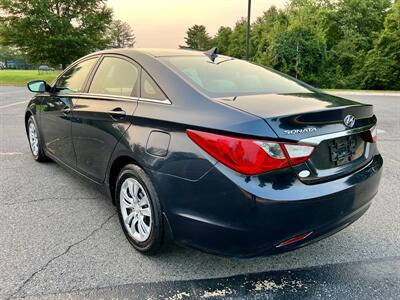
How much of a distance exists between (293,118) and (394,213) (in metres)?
2.14

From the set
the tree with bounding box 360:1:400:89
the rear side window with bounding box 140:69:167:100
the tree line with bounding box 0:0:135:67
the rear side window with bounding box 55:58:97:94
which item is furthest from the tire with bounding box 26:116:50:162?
the tree with bounding box 360:1:400:89

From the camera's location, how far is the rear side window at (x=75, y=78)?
3629 millimetres

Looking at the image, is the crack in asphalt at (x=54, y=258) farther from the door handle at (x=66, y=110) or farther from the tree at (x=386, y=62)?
the tree at (x=386, y=62)

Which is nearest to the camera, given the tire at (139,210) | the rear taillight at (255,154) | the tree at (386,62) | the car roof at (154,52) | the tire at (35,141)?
the rear taillight at (255,154)

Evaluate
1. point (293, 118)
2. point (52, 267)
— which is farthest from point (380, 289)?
point (52, 267)

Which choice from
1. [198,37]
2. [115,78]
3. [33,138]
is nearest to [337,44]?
[33,138]

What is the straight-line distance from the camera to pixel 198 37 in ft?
282

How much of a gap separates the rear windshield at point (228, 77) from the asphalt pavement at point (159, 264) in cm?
128

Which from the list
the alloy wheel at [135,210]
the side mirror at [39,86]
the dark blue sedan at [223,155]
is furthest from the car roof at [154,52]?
the side mirror at [39,86]

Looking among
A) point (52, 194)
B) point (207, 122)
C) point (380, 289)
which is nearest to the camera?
point (207, 122)

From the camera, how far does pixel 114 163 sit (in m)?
2.90

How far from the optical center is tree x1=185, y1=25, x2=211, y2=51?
8474cm

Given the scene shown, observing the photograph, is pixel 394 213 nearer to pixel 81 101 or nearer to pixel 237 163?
pixel 237 163

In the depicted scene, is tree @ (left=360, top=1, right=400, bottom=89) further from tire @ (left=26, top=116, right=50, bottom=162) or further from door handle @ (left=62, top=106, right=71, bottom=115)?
door handle @ (left=62, top=106, right=71, bottom=115)
